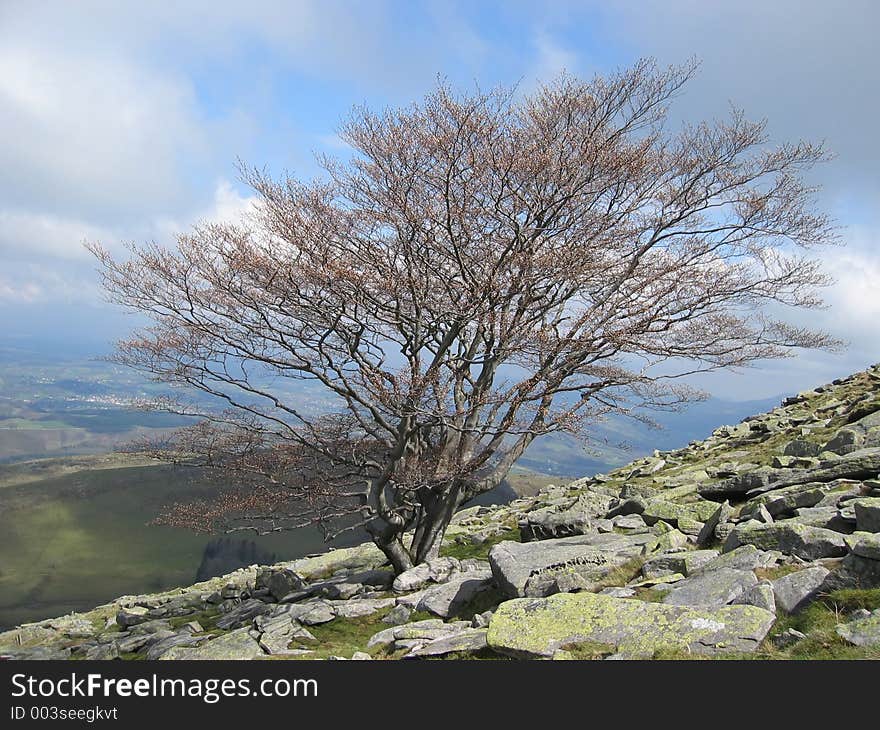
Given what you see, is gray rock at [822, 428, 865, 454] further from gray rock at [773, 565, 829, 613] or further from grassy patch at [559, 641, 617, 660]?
grassy patch at [559, 641, 617, 660]

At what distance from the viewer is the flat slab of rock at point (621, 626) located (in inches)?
282

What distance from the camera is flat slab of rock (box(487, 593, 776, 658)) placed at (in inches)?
282

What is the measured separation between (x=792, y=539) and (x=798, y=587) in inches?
80.8

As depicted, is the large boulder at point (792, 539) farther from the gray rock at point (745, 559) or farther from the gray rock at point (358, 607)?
the gray rock at point (358, 607)

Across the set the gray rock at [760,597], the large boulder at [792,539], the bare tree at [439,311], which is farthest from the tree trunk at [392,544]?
the gray rock at [760,597]

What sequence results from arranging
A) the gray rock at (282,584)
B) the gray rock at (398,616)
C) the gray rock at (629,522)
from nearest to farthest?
the gray rock at (398,616) → the gray rock at (629,522) → the gray rock at (282,584)

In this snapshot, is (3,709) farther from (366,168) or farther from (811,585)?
(366,168)

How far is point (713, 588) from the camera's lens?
850 centimetres

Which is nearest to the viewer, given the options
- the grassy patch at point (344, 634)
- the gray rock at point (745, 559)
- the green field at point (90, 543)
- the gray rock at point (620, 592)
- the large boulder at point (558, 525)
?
the gray rock at point (745, 559)

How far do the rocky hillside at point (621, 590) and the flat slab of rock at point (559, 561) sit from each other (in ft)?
0.17

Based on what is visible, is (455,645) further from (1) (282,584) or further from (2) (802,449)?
(2) (802,449)

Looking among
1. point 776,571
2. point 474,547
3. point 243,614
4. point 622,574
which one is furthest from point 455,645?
point 474,547

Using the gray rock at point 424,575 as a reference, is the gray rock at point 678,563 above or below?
above

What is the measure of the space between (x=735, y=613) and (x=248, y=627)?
40.3ft
